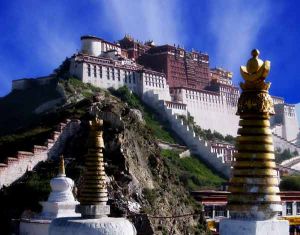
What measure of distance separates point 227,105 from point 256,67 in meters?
108

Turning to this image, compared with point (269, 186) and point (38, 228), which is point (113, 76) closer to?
point (38, 228)

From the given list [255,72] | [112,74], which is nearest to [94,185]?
[255,72]

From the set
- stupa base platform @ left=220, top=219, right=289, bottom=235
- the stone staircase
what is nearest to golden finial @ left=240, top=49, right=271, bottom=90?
stupa base platform @ left=220, top=219, right=289, bottom=235

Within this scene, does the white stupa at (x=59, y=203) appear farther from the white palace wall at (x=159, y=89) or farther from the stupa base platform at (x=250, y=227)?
the white palace wall at (x=159, y=89)

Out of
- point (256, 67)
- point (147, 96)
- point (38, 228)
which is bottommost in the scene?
point (38, 228)

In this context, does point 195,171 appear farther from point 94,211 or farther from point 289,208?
point 94,211

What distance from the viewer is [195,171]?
7831 centimetres

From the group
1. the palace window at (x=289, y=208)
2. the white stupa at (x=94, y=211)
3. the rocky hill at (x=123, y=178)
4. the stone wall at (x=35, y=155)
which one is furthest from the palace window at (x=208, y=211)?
the white stupa at (x=94, y=211)

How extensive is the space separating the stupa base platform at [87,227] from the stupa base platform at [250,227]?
557 cm

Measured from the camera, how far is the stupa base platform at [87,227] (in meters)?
14.0

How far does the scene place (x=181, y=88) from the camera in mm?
107438

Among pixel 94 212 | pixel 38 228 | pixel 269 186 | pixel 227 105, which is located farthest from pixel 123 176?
pixel 227 105

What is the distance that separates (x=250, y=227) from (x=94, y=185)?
743cm

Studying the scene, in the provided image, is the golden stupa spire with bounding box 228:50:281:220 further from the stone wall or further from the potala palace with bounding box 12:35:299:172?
the potala palace with bounding box 12:35:299:172
